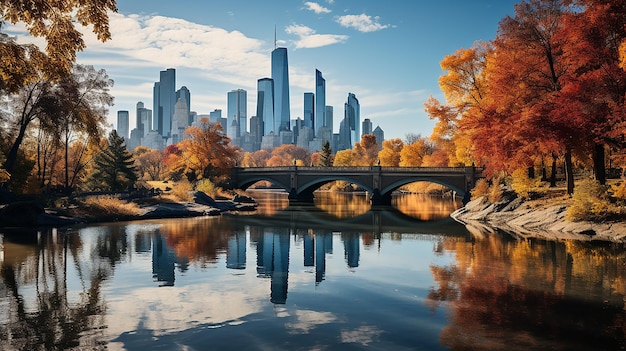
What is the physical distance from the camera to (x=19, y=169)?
44906 mm

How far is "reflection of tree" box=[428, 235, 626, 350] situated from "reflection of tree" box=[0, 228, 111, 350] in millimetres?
9101

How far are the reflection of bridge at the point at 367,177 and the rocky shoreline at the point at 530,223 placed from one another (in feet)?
58.0

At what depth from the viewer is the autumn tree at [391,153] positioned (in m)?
118

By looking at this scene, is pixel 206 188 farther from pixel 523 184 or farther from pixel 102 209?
pixel 523 184

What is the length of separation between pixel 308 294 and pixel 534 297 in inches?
286

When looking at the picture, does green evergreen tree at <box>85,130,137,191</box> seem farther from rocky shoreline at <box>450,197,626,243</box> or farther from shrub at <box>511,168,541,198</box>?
shrub at <box>511,168,541,198</box>

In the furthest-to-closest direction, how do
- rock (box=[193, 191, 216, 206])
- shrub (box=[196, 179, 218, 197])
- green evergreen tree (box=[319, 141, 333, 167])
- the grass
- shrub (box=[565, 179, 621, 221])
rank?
green evergreen tree (box=[319, 141, 333, 167]) → shrub (box=[196, 179, 218, 197]) → rock (box=[193, 191, 216, 206]) → the grass → shrub (box=[565, 179, 621, 221])

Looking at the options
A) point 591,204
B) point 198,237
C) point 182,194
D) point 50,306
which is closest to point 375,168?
point 182,194

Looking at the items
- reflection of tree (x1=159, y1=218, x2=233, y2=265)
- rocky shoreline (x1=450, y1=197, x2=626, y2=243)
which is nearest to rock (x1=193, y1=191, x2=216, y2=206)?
reflection of tree (x1=159, y1=218, x2=233, y2=265)

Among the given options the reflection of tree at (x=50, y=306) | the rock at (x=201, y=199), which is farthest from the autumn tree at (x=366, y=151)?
the reflection of tree at (x=50, y=306)

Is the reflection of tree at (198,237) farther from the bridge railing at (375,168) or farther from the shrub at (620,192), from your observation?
the bridge railing at (375,168)

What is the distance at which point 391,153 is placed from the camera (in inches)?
4670

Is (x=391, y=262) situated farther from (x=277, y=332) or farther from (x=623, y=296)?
(x=277, y=332)

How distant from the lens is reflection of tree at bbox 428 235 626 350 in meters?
12.8
